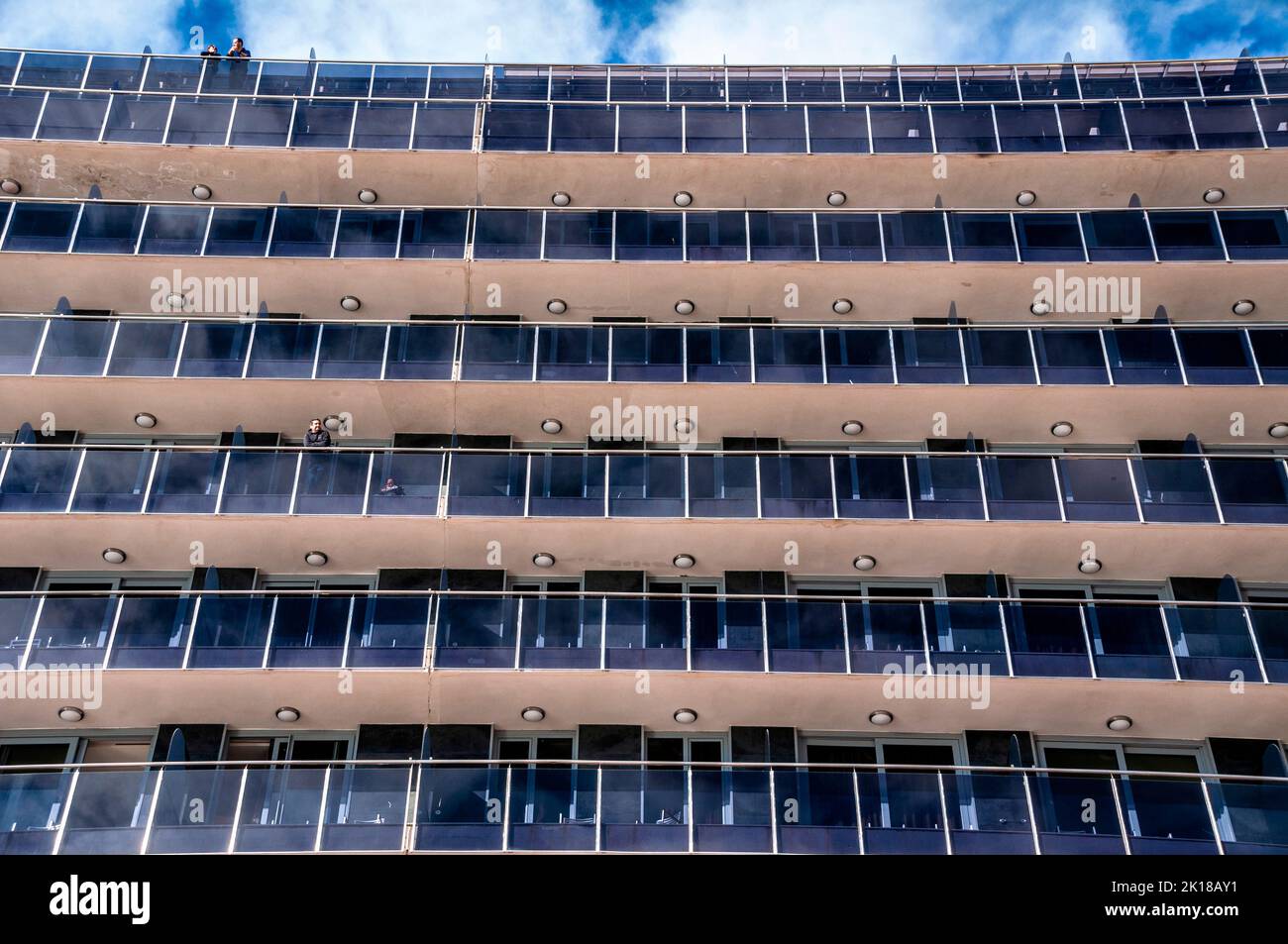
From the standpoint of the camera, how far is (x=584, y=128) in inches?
1223

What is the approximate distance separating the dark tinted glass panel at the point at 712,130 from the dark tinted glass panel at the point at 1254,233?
33.2 ft

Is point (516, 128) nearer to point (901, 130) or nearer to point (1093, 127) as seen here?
point (901, 130)

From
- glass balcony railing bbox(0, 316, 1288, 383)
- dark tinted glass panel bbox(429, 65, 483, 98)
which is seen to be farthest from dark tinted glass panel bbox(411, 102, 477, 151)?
glass balcony railing bbox(0, 316, 1288, 383)

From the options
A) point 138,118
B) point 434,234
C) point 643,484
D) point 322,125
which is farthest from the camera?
point 322,125

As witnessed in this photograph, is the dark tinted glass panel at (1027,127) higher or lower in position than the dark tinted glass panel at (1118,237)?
higher

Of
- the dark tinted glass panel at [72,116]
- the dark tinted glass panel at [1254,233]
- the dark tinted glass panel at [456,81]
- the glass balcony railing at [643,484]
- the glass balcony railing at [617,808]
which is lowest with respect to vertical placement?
the glass balcony railing at [617,808]

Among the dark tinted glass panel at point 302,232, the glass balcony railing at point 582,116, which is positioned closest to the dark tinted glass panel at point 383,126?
the glass balcony railing at point 582,116

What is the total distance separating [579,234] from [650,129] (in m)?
3.44

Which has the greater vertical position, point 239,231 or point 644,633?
point 239,231

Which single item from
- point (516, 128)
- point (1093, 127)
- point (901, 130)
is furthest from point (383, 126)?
point (1093, 127)

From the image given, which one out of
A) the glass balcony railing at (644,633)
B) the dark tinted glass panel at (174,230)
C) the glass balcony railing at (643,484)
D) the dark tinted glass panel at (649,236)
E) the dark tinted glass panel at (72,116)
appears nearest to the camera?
the glass balcony railing at (644,633)

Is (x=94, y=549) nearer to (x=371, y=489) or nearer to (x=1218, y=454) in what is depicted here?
(x=371, y=489)

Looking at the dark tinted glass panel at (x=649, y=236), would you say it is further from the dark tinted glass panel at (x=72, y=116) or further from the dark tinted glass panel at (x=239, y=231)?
the dark tinted glass panel at (x=72, y=116)

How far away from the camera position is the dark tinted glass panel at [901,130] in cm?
3073
